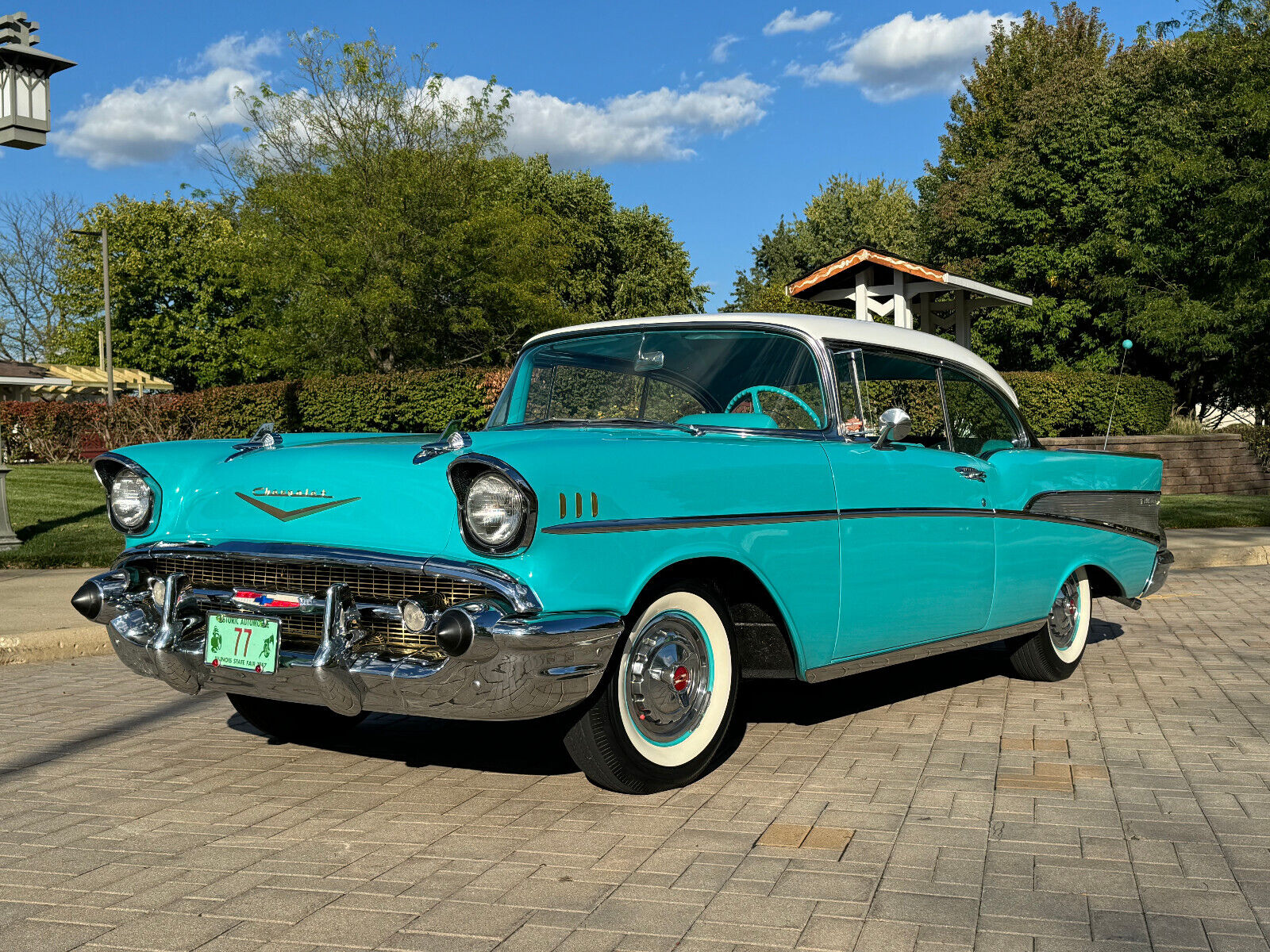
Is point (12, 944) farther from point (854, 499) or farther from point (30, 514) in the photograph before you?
point (30, 514)

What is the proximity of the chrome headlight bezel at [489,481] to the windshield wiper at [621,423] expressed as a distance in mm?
1262

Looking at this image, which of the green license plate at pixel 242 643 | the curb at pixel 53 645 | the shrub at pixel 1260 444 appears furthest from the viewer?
the shrub at pixel 1260 444

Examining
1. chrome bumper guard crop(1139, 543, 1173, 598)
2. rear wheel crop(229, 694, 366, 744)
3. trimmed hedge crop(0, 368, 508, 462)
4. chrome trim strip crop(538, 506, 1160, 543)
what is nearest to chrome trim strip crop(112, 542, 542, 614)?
chrome trim strip crop(538, 506, 1160, 543)

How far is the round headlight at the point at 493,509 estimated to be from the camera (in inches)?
148

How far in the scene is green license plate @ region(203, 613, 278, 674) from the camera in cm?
400

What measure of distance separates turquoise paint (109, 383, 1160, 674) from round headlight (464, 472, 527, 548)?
2.5 inches

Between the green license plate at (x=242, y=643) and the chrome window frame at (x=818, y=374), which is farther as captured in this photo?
the chrome window frame at (x=818, y=374)

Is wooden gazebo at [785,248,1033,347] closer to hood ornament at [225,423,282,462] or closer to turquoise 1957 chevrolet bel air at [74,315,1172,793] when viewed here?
turquoise 1957 chevrolet bel air at [74,315,1172,793]

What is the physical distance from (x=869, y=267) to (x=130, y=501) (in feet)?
48.7

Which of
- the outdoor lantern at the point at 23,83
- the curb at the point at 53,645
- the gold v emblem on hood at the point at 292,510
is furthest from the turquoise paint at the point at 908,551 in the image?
the outdoor lantern at the point at 23,83

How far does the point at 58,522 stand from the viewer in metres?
15.8

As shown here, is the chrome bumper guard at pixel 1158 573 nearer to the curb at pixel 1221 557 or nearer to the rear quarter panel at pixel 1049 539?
the rear quarter panel at pixel 1049 539

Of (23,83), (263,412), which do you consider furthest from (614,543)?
(263,412)

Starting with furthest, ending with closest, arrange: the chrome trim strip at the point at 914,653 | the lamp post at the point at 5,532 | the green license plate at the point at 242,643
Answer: the lamp post at the point at 5,532 → the chrome trim strip at the point at 914,653 → the green license plate at the point at 242,643
